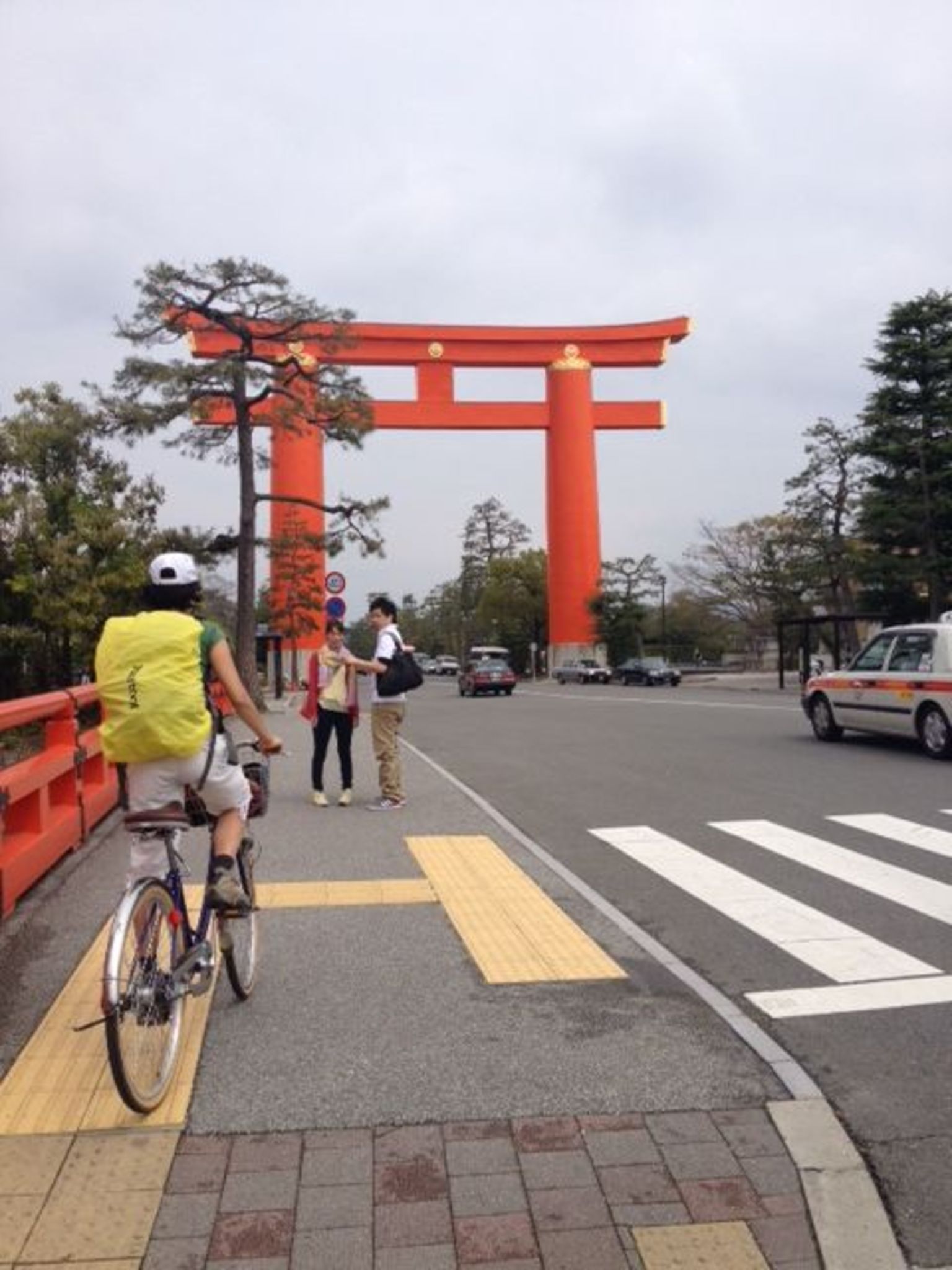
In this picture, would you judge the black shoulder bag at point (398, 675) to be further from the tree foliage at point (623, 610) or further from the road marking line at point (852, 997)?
the tree foliage at point (623, 610)

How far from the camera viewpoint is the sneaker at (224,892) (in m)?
4.42

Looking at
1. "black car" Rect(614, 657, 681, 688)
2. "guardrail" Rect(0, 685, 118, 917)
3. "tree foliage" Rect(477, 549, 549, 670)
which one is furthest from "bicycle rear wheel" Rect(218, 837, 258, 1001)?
"tree foliage" Rect(477, 549, 549, 670)

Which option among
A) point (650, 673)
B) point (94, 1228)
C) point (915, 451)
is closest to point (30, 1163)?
point (94, 1228)

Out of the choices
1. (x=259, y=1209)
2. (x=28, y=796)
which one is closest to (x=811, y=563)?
(x=28, y=796)

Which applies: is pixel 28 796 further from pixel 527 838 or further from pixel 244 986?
pixel 527 838

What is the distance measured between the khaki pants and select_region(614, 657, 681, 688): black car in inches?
1568

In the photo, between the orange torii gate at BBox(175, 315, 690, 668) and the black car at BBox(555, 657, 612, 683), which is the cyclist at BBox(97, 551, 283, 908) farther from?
the black car at BBox(555, 657, 612, 683)

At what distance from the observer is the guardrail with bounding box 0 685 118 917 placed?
6.57m

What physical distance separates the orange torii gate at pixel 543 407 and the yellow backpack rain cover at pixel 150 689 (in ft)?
128

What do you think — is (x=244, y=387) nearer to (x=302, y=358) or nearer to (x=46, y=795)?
(x=302, y=358)

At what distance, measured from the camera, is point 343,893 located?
6.99 meters

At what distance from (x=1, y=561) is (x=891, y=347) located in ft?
86.4

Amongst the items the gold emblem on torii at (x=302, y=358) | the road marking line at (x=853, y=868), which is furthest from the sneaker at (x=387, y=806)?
the gold emblem on torii at (x=302, y=358)

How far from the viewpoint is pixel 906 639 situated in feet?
47.9
